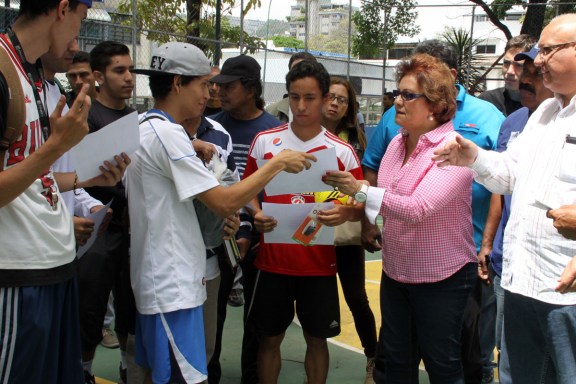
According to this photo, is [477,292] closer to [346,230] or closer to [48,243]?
[346,230]

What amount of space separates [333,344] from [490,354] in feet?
4.27

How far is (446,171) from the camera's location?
11.0 ft

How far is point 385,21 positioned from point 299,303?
42.8ft

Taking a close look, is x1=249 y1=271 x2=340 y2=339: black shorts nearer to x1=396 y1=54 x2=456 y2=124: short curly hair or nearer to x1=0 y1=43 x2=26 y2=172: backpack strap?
x1=396 y1=54 x2=456 y2=124: short curly hair

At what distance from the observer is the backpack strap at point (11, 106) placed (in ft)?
7.21

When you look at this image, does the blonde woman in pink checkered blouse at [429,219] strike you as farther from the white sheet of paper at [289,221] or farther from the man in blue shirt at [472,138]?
the man in blue shirt at [472,138]

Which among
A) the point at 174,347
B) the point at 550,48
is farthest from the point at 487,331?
the point at 174,347

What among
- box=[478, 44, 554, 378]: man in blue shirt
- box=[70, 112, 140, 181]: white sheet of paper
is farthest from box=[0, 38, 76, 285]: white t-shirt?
box=[478, 44, 554, 378]: man in blue shirt

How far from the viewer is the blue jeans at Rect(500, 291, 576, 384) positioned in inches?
111

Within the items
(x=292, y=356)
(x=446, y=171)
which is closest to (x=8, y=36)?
(x=446, y=171)

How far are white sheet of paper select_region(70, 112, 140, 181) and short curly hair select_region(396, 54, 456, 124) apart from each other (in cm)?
156

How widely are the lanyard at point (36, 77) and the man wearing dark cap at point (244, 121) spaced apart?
2073mm

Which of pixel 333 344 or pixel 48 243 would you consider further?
pixel 333 344

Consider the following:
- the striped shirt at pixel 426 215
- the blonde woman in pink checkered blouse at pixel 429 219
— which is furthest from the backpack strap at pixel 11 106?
the striped shirt at pixel 426 215
